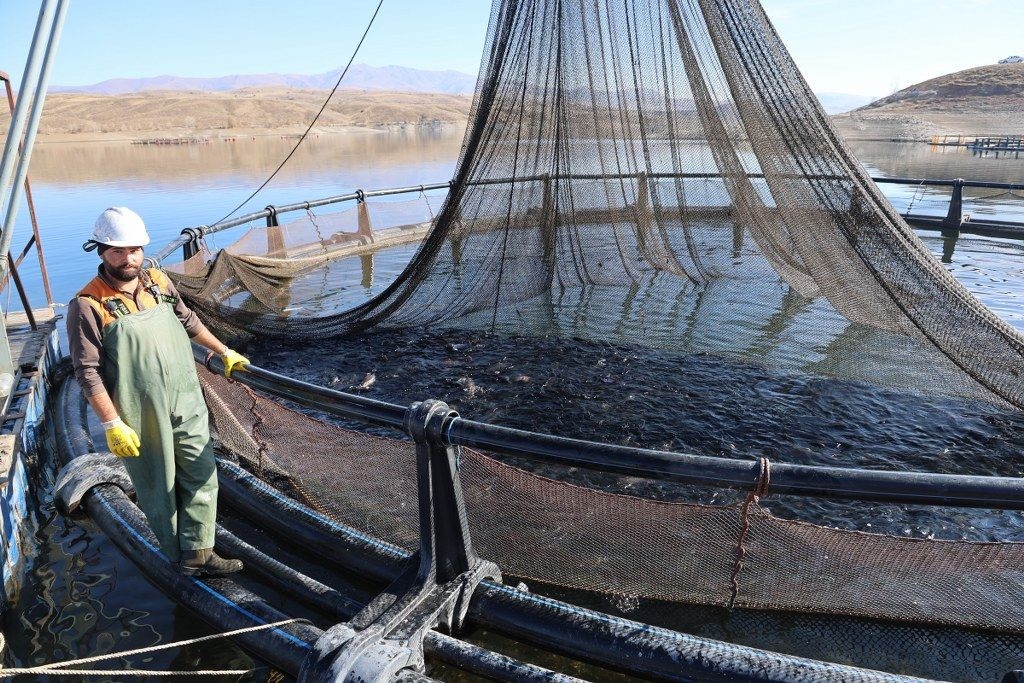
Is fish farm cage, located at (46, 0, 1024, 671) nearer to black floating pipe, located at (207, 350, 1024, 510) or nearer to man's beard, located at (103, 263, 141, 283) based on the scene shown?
black floating pipe, located at (207, 350, 1024, 510)

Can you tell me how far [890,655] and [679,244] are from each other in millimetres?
5926

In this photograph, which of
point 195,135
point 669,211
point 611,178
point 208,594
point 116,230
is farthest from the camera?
point 195,135

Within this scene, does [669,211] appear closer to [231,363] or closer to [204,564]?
[231,363]

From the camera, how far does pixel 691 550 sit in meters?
2.93

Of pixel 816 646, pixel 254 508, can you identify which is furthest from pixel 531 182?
pixel 816 646

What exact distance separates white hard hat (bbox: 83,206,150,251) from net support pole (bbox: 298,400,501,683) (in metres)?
1.50

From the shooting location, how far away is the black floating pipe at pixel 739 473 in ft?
7.16

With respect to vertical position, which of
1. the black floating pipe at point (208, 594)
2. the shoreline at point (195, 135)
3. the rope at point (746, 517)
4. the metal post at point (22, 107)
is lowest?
the black floating pipe at point (208, 594)

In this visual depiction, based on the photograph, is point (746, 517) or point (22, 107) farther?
point (22, 107)

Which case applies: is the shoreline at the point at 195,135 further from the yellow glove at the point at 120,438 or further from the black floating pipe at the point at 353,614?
the yellow glove at the point at 120,438

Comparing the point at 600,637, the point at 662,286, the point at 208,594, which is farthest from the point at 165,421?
the point at 662,286

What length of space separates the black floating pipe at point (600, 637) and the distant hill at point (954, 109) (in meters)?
89.3

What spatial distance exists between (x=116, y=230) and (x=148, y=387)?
0.71 meters

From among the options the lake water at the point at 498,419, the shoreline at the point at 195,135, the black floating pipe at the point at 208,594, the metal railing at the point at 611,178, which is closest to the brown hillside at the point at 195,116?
the shoreline at the point at 195,135
